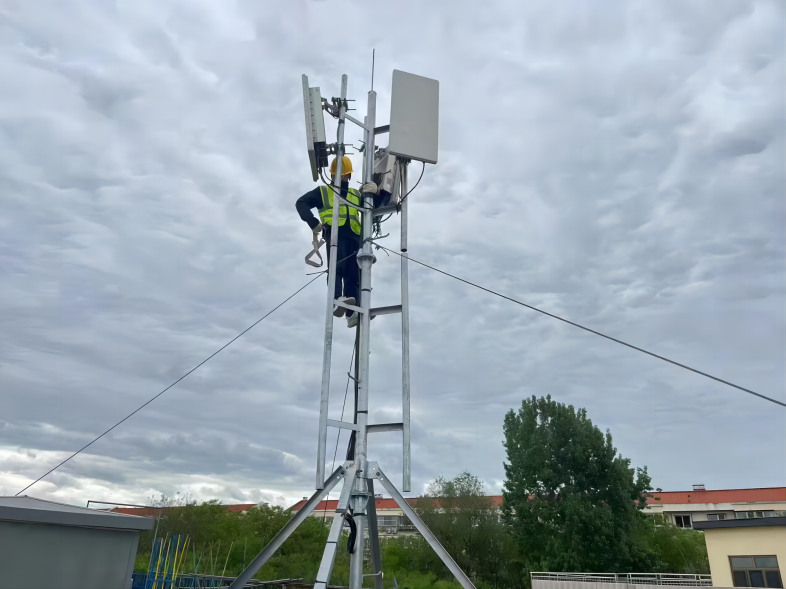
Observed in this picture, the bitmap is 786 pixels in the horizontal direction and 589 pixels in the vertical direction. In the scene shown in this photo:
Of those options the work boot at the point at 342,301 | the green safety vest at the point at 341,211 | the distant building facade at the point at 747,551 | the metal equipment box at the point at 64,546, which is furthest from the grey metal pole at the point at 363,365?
the distant building facade at the point at 747,551

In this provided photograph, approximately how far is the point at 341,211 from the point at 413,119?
1320mm

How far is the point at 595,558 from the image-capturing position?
2942 cm

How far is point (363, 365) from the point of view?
5996mm

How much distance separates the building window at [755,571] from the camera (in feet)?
46.2

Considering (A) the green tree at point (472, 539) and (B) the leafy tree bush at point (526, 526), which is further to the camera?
(A) the green tree at point (472, 539)

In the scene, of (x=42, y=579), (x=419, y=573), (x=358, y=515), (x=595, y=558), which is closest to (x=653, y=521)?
(x=595, y=558)

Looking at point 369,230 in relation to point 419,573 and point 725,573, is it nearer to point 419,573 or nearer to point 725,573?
point 725,573

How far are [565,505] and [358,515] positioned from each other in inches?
1101

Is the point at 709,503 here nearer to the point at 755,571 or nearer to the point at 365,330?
the point at 755,571

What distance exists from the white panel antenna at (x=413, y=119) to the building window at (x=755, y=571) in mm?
14459

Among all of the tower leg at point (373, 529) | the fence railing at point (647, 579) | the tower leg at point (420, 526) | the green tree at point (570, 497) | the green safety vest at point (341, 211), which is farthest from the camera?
the green tree at point (570, 497)

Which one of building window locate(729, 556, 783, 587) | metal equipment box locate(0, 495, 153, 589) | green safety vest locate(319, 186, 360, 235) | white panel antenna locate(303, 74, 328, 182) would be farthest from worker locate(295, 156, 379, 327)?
building window locate(729, 556, 783, 587)

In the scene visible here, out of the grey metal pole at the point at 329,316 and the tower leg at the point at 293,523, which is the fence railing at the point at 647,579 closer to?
the tower leg at the point at 293,523

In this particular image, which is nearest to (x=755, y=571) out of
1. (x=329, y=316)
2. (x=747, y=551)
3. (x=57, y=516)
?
(x=747, y=551)
